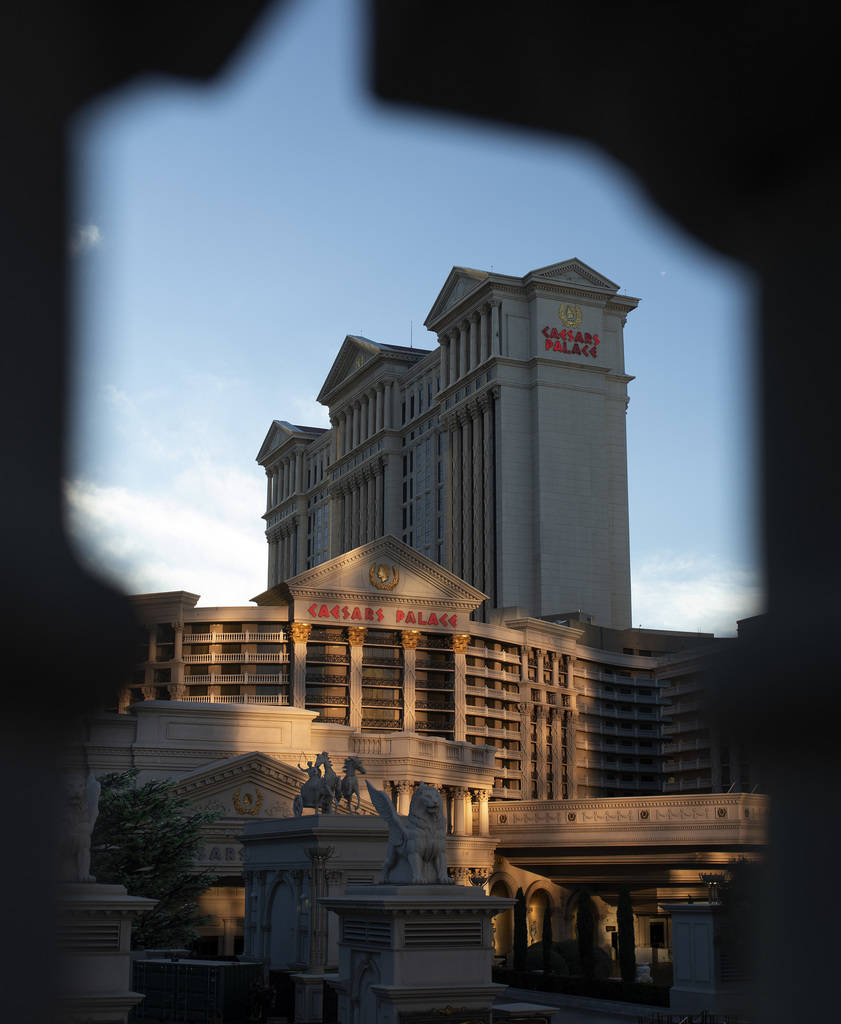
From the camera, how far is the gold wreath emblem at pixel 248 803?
55.5 metres

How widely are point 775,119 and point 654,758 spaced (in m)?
103

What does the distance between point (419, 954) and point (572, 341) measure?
9653cm

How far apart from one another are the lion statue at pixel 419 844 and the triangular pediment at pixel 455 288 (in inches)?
3721

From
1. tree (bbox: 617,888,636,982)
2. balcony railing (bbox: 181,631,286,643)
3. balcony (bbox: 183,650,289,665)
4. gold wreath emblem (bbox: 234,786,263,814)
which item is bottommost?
tree (bbox: 617,888,636,982)

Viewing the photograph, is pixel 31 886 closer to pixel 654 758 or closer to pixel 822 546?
pixel 822 546

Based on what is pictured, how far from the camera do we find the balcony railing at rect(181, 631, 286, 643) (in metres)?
77.1

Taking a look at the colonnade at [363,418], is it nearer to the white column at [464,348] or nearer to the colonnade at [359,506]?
the colonnade at [359,506]

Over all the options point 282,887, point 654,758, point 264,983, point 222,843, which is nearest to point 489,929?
point 264,983

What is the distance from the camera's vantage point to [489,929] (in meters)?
23.2

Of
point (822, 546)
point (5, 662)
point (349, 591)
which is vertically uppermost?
point (349, 591)

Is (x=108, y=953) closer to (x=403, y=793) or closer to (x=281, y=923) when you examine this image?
(x=281, y=923)

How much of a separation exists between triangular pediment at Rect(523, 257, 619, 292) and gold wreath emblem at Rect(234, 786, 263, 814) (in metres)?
65.2

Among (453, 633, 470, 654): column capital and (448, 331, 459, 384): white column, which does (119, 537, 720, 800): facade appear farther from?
(448, 331, 459, 384): white column

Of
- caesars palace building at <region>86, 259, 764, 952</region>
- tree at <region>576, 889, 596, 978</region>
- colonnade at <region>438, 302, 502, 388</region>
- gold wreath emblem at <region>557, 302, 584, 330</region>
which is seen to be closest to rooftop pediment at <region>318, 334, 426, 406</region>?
caesars palace building at <region>86, 259, 764, 952</region>
